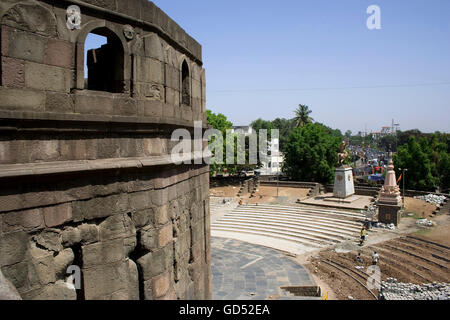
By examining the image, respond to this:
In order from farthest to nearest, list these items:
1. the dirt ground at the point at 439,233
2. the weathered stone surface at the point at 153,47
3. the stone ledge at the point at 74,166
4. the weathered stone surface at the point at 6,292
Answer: the dirt ground at the point at 439,233, the weathered stone surface at the point at 153,47, the stone ledge at the point at 74,166, the weathered stone surface at the point at 6,292

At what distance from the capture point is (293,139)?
127ft

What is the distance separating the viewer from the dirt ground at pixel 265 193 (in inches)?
1284

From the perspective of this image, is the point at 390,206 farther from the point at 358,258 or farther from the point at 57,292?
the point at 57,292

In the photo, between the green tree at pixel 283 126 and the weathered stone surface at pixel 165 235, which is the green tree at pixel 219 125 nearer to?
the weathered stone surface at pixel 165 235

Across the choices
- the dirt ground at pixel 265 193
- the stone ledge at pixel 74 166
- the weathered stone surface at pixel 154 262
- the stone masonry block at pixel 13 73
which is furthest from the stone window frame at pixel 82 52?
the dirt ground at pixel 265 193

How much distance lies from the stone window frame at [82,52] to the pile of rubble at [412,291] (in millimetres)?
12919

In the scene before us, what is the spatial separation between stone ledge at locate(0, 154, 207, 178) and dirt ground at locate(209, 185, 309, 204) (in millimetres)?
27088

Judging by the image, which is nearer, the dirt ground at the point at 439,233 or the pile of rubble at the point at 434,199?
the dirt ground at the point at 439,233

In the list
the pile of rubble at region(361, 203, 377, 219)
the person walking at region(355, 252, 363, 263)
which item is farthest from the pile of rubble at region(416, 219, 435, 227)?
the person walking at region(355, 252, 363, 263)

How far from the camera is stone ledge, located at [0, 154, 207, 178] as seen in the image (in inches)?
168

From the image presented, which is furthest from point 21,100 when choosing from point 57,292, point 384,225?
point 384,225
